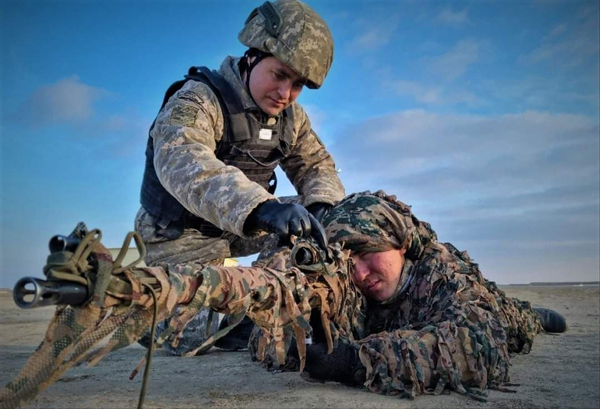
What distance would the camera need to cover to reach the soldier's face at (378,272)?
3.01m

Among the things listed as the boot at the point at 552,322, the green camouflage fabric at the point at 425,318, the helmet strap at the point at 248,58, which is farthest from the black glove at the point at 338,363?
the boot at the point at 552,322

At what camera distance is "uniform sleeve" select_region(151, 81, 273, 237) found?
105 inches

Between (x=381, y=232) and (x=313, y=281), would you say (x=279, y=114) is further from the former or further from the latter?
(x=313, y=281)

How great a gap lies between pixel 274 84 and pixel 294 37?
0.34 m

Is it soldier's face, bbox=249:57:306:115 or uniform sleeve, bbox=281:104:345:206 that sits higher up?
soldier's face, bbox=249:57:306:115

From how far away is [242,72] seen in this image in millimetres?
3973

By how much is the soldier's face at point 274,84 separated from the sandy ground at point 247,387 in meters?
1.72

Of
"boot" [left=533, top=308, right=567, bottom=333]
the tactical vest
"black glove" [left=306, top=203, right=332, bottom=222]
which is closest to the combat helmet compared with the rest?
the tactical vest

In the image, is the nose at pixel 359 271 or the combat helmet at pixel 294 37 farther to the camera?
the combat helmet at pixel 294 37

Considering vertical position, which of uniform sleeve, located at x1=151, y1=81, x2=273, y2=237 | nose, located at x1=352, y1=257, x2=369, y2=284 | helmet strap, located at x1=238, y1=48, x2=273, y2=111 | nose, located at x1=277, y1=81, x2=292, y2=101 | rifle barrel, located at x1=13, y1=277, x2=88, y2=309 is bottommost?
rifle barrel, located at x1=13, y1=277, x2=88, y2=309

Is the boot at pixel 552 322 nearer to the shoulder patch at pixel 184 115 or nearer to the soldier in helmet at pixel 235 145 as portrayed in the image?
the soldier in helmet at pixel 235 145

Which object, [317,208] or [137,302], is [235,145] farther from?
[137,302]

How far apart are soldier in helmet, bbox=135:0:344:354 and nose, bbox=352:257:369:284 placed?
655 mm

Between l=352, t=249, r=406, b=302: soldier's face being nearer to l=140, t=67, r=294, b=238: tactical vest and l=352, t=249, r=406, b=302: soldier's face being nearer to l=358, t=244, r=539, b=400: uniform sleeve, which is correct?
l=358, t=244, r=539, b=400: uniform sleeve
